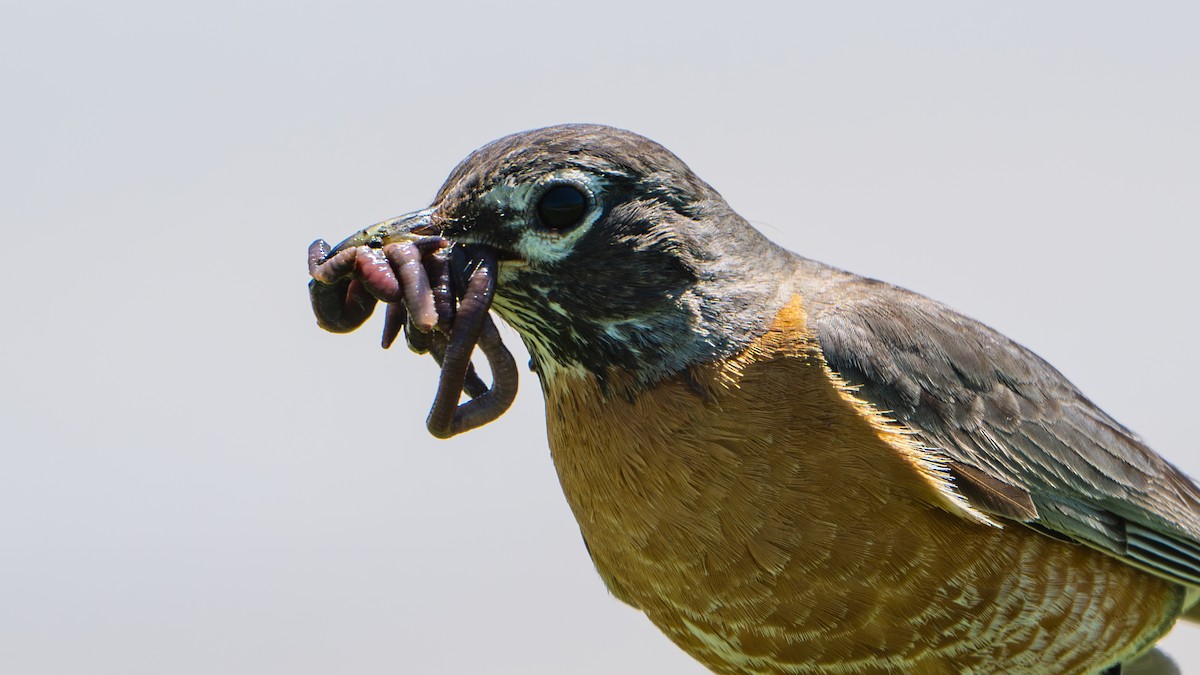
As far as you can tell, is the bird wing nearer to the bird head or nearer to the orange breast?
the orange breast

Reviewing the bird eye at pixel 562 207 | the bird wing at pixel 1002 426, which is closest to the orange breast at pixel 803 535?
the bird wing at pixel 1002 426

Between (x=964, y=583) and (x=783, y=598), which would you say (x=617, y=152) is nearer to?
(x=783, y=598)

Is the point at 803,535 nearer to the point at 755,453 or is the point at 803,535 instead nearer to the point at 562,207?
the point at 755,453

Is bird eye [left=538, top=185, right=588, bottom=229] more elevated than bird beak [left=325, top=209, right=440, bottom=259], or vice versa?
bird eye [left=538, top=185, right=588, bottom=229]

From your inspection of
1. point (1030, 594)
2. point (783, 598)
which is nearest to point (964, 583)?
point (1030, 594)

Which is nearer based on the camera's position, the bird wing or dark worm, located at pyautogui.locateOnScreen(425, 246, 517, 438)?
dark worm, located at pyautogui.locateOnScreen(425, 246, 517, 438)

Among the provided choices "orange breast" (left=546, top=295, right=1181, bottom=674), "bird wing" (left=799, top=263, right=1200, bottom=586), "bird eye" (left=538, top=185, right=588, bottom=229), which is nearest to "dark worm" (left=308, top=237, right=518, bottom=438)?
"bird eye" (left=538, top=185, right=588, bottom=229)
